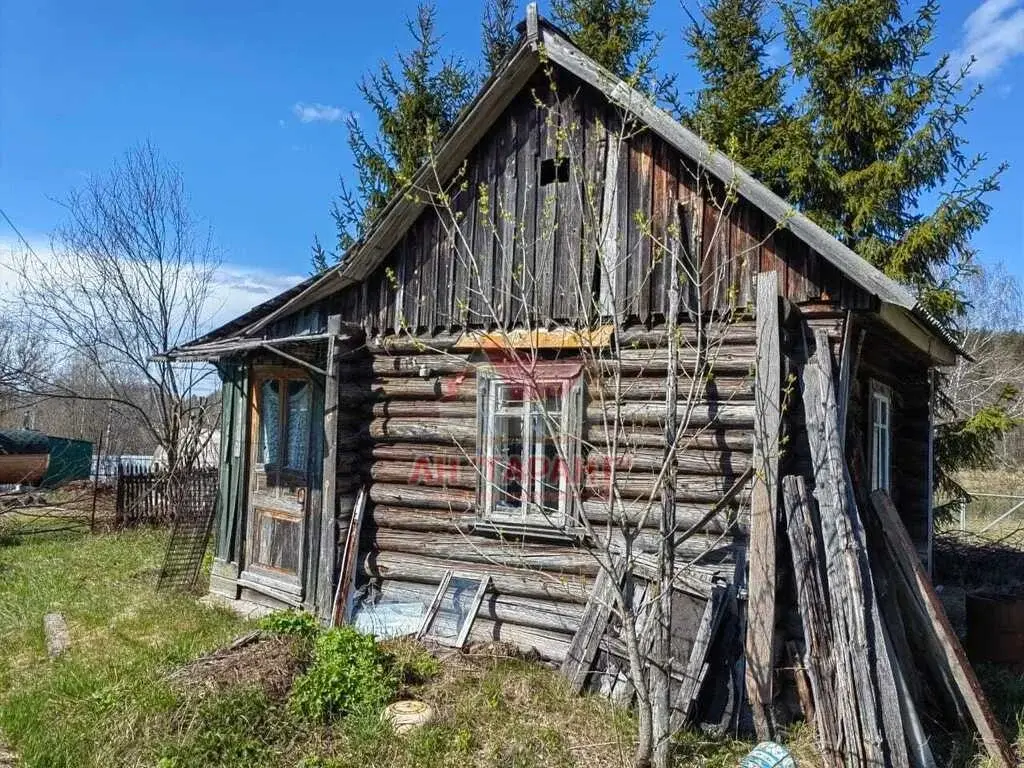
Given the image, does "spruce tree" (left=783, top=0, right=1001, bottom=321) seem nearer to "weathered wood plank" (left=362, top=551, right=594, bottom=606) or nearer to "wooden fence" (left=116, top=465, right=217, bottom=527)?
"weathered wood plank" (left=362, top=551, right=594, bottom=606)

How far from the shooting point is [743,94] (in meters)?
15.3

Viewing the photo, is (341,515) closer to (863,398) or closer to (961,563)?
(863,398)

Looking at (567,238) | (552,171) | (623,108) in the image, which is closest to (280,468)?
(567,238)

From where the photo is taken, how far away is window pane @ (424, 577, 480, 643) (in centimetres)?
747

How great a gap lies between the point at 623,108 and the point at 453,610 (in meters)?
5.12

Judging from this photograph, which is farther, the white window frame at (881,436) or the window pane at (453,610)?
the white window frame at (881,436)

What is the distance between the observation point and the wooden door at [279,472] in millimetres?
9141

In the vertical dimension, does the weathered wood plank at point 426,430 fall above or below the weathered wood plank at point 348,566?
above

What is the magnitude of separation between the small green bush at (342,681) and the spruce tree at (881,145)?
34.3 feet

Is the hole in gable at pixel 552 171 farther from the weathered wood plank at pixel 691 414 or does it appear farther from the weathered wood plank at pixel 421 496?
the weathered wood plank at pixel 421 496

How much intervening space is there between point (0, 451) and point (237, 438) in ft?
63.4

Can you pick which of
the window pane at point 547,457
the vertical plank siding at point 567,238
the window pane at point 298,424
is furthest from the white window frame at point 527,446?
the window pane at point 298,424

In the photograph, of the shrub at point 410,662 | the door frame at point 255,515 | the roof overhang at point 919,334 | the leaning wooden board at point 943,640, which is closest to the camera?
the leaning wooden board at point 943,640

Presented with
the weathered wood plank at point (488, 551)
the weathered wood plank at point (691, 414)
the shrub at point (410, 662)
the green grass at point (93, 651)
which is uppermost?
the weathered wood plank at point (691, 414)
